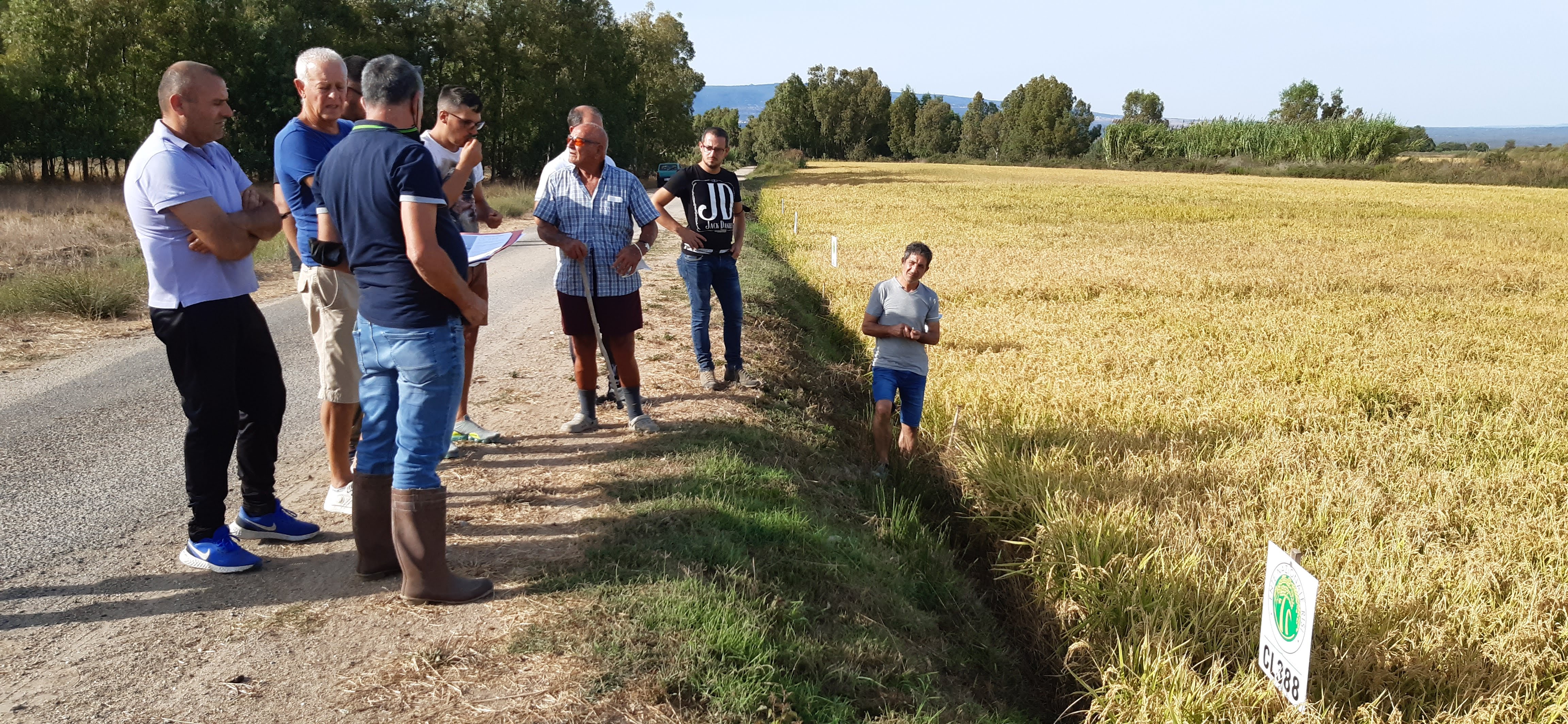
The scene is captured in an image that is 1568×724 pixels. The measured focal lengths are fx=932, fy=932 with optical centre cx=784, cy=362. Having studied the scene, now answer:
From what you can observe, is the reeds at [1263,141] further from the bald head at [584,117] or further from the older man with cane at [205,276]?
the older man with cane at [205,276]

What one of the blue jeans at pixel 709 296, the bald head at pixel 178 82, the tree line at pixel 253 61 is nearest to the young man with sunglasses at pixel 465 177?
the bald head at pixel 178 82

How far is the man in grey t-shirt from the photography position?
5820 mm

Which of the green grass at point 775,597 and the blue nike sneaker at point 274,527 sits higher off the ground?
the blue nike sneaker at point 274,527

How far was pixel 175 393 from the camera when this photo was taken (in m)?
6.32

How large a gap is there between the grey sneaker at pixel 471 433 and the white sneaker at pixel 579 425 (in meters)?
0.39

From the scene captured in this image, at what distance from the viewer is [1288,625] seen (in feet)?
9.72

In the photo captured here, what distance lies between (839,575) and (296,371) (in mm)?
5050

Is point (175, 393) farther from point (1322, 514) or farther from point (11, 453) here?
point (1322, 514)

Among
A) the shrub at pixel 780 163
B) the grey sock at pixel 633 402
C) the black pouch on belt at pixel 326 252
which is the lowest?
the grey sock at pixel 633 402

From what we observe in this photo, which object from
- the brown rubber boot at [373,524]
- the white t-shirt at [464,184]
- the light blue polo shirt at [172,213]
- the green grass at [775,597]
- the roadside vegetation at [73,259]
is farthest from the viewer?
the roadside vegetation at [73,259]

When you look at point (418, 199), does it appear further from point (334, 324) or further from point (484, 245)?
point (484, 245)

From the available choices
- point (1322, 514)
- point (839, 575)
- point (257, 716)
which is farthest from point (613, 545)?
point (1322, 514)

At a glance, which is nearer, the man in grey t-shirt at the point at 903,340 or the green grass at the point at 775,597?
the green grass at the point at 775,597

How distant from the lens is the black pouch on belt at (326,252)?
3.63 metres
